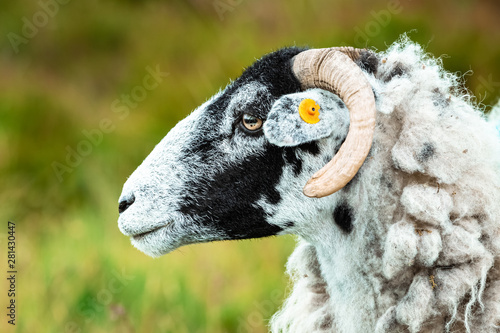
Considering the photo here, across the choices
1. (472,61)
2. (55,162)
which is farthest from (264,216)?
(472,61)

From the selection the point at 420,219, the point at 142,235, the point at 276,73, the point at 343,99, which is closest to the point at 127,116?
the point at 142,235

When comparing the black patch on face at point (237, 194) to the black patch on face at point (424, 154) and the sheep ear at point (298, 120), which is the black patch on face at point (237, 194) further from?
the black patch on face at point (424, 154)

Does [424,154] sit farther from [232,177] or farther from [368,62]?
[232,177]

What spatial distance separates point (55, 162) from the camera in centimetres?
862

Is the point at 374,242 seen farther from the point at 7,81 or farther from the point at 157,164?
the point at 7,81

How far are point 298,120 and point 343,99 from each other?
0.71 ft

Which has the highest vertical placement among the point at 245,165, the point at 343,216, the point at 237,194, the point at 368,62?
the point at 368,62

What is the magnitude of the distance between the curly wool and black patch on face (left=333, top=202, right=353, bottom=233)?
0.03m

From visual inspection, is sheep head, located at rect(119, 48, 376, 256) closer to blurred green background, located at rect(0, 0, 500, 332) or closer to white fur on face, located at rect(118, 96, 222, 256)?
white fur on face, located at rect(118, 96, 222, 256)

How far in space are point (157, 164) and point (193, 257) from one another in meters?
3.04

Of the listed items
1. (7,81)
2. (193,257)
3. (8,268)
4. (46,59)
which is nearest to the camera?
(8,268)

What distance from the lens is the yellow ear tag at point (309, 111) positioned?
2.98m

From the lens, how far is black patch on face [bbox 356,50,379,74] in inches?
126

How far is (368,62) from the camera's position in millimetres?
3213
